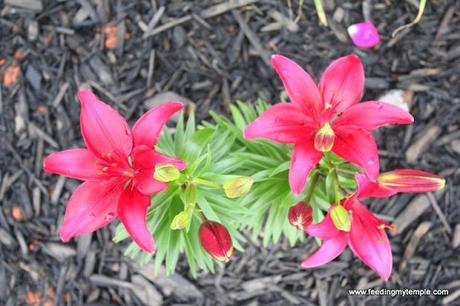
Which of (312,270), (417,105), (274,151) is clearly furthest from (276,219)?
(417,105)

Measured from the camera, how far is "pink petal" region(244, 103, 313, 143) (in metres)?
1.44

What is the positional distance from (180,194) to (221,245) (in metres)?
0.25

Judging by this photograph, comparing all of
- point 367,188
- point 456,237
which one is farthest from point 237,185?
point 456,237

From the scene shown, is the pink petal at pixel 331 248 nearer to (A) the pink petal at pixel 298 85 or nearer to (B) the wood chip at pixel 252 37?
(A) the pink petal at pixel 298 85

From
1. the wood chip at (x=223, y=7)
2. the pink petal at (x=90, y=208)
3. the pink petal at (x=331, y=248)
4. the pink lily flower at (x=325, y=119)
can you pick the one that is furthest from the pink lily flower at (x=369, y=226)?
the wood chip at (x=223, y=7)

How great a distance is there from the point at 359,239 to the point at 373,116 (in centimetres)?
36

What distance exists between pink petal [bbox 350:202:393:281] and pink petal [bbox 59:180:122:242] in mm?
684

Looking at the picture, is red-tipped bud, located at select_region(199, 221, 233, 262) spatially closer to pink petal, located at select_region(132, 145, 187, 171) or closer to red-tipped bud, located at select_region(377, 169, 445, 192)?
pink petal, located at select_region(132, 145, 187, 171)

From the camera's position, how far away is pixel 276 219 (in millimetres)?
2023

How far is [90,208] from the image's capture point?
148 centimetres

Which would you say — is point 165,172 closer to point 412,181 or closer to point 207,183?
point 207,183

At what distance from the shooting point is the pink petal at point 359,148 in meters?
1.45

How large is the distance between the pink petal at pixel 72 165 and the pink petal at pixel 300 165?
0.52 metres

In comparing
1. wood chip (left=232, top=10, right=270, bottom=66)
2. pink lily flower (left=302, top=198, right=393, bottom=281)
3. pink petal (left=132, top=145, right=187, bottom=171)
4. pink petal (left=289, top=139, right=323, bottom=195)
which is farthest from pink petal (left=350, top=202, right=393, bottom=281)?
wood chip (left=232, top=10, right=270, bottom=66)
